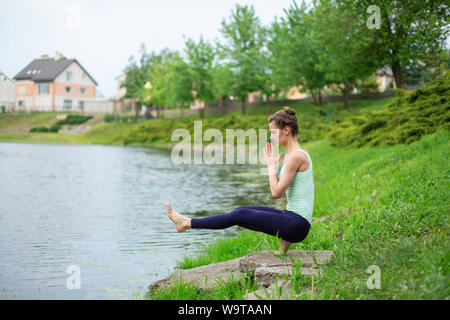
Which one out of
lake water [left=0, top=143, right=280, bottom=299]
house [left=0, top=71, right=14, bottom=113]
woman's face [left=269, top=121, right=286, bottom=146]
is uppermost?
house [left=0, top=71, right=14, bottom=113]

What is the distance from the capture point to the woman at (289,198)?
4.66m

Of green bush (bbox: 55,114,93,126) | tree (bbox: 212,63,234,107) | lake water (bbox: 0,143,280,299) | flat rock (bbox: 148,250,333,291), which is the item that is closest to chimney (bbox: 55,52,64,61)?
green bush (bbox: 55,114,93,126)

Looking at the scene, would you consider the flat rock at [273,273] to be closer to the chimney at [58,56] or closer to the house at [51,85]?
the house at [51,85]

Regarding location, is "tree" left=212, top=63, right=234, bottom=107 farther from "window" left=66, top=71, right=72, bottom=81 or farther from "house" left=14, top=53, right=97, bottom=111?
"window" left=66, top=71, right=72, bottom=81

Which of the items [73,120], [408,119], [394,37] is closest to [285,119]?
[408,119]

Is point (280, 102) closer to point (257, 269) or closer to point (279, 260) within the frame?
point (279, 260)

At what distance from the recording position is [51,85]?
20.3 meters

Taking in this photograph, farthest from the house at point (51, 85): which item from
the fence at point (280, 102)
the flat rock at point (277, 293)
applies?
the fence at point (280, 102)

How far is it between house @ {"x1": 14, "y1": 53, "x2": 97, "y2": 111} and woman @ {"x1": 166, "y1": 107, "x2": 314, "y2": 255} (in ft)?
46.8

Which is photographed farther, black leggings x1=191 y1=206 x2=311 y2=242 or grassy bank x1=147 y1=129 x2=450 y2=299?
black leggings x1=191 y1=206 x2=311 y2=242

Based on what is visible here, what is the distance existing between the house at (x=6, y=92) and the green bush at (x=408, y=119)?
9.99 m

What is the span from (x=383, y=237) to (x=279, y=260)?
1.45 metres

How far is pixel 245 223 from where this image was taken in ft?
15.5

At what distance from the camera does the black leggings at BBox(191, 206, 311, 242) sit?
15.4 ft
